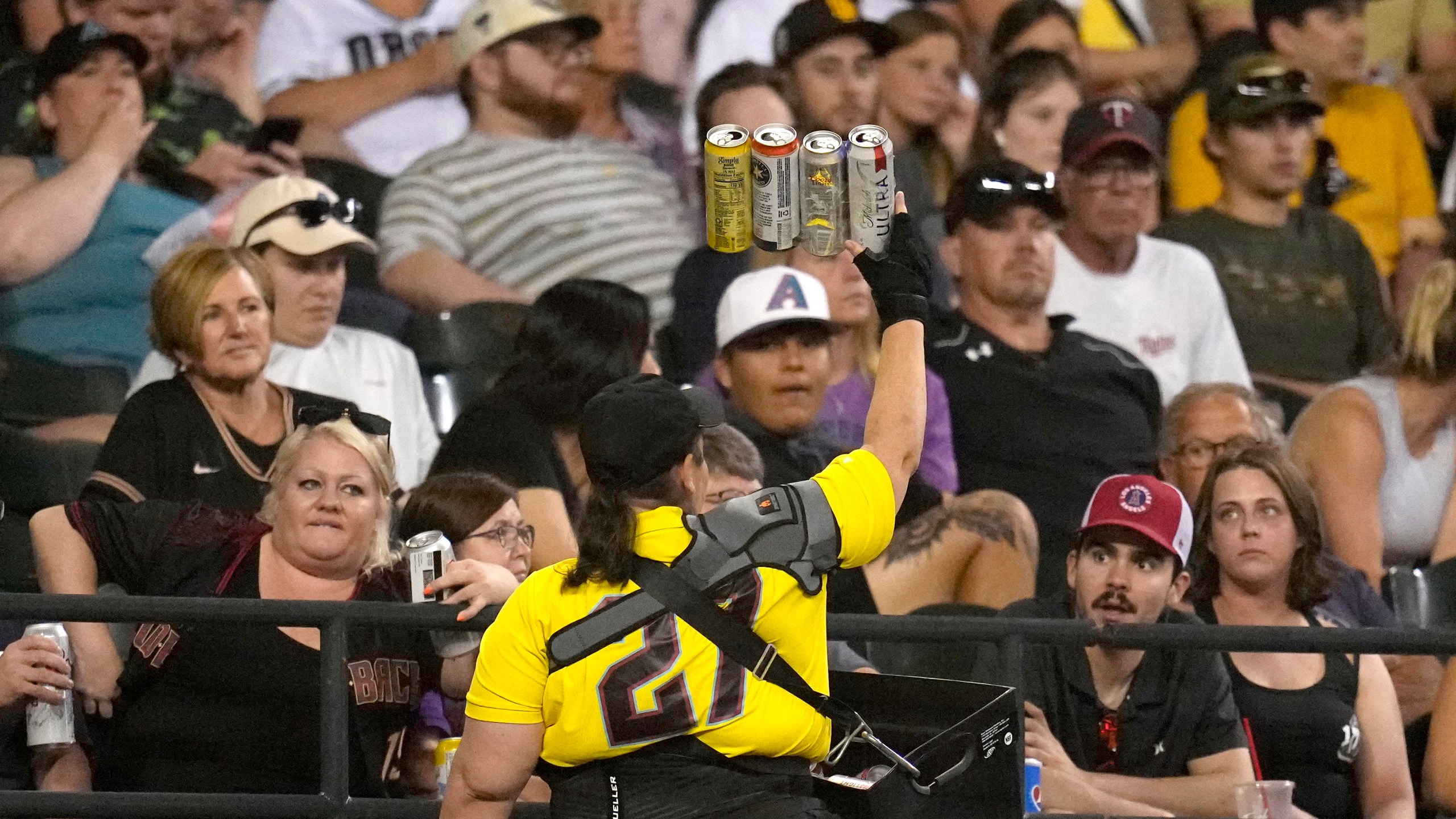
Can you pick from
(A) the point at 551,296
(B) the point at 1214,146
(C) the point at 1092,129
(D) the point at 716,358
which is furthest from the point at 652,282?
(B) the point at 1214,146

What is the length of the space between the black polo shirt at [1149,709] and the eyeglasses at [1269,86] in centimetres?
281

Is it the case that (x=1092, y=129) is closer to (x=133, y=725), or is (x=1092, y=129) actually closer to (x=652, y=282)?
(x=652, y=282)

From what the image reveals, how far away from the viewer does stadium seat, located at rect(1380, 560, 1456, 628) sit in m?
4.46

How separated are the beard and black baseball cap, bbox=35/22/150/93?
1070 mm

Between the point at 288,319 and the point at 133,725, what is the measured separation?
1.68 meters

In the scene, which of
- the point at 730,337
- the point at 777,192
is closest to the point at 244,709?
the point at 777,192

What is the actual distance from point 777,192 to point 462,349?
223cm

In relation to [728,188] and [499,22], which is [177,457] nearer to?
[728,188]

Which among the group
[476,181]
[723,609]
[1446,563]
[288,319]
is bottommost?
[1446,563]

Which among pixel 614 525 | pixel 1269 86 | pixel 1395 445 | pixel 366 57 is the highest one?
pixel 366 57

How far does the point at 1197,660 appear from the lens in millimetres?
3592

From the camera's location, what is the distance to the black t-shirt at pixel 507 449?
14.2ft

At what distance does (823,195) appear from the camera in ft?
10.2

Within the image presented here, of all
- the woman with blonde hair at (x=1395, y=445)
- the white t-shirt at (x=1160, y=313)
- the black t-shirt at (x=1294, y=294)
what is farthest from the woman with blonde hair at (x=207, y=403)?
the black t-shirt at (x=1294, y=294)
